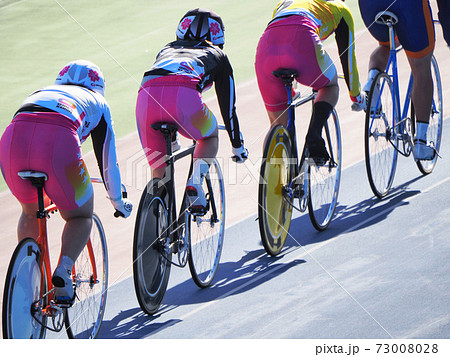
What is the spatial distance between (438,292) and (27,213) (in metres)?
2.48

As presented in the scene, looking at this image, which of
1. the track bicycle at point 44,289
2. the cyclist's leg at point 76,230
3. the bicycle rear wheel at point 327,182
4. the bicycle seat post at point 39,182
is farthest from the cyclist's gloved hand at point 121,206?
the bicycle rear wheel at point 327,182

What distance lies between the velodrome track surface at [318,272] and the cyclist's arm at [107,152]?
902 millimetres

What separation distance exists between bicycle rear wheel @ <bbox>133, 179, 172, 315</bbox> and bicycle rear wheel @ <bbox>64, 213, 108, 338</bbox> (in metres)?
0.25

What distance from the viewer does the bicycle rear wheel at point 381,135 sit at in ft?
22.2

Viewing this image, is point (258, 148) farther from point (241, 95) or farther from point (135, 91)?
point (135, 91)

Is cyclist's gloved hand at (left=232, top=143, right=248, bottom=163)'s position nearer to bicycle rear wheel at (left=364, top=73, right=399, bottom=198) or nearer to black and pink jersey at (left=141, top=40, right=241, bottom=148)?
black and pink jersey at (left=141, top=40, right=241, bottom=148)

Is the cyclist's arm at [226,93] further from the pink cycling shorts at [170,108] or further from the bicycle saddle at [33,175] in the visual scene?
the bicycle saddle at [33,175]

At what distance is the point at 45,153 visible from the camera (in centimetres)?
470

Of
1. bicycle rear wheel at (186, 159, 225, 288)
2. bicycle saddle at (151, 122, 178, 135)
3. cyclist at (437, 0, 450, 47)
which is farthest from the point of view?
cyclist at (437, 0, 450, 47)

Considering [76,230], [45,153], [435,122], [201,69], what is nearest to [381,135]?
[435,122]

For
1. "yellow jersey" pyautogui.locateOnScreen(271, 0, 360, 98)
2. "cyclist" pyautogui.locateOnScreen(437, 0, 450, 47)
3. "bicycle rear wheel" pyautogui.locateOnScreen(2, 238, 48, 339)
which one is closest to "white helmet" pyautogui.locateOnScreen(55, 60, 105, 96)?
"bicycle rear wheel" pyautogui.locateOnScreen(2, 238, 48, 339)

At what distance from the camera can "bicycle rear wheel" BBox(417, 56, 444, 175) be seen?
7379mm

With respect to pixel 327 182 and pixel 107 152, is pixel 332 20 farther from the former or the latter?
pixel 107 152

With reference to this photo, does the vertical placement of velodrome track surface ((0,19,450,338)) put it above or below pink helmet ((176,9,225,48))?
below
